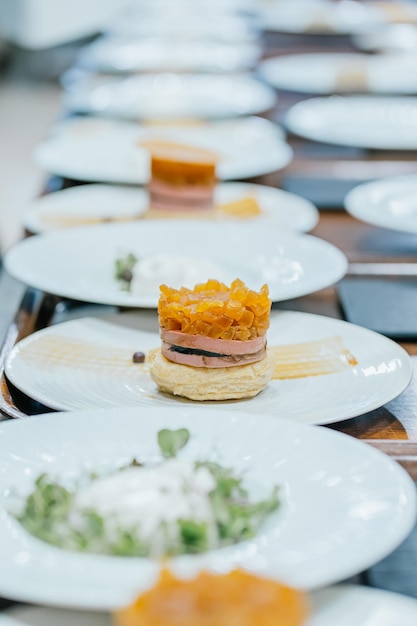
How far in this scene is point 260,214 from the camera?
7.54 ft


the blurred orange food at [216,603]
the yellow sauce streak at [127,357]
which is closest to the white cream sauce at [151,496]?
the blurred orange food at [216,603]

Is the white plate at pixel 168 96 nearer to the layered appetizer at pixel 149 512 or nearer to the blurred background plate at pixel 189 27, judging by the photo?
the blurred background plate at pixel 189 27

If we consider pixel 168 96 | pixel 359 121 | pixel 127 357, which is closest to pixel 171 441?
pixel 127 357

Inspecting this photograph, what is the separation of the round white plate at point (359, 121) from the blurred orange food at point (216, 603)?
216 centimetres

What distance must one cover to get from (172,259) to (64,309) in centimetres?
20

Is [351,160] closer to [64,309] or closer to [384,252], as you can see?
[384,252]

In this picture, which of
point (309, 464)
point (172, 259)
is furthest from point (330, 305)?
point (309, 464)

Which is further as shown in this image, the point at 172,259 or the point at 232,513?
the point at 172,259

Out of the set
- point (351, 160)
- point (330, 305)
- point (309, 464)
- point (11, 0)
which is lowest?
point (11, 0)

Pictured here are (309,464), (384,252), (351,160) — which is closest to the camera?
(309,464)

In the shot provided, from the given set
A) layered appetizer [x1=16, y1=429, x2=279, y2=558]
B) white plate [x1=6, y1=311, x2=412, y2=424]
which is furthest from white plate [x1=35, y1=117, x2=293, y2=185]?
layered appetizer [x1=16, y1=429, x2=279, y2=558]

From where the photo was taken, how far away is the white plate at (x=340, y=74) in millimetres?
3748

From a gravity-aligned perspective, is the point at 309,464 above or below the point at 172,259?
above

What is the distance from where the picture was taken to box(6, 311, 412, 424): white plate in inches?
52.6
